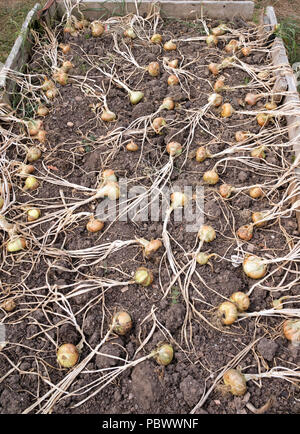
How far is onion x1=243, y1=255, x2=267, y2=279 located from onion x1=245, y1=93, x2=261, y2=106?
1532mm

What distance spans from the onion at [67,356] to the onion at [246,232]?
1250 millimetres

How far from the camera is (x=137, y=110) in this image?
3.08m

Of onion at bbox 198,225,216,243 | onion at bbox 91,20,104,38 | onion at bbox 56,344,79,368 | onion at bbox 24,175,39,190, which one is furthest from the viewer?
onion at bbox 91,20,104,38

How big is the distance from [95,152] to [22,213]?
73 cm

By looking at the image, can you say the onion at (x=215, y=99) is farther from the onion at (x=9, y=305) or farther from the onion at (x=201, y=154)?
the onion at (x=9, y=305)

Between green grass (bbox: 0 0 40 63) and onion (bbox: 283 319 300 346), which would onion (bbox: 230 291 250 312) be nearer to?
onion (bbox: 283 319 300 346)

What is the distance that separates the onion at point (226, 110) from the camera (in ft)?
10.0

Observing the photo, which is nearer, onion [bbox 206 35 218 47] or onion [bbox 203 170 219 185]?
onion [bbox 203 170 219 185]

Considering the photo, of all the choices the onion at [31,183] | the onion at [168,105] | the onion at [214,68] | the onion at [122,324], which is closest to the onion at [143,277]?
the onion at [122,324]

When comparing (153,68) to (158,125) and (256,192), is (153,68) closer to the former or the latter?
(158,125)

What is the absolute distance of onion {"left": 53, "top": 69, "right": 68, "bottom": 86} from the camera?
3320mm

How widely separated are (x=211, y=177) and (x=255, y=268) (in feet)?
2.42

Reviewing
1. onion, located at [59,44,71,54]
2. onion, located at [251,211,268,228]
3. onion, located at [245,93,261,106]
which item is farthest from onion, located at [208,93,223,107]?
onion, located at [59,44,71,54]

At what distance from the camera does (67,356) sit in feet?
6.44
